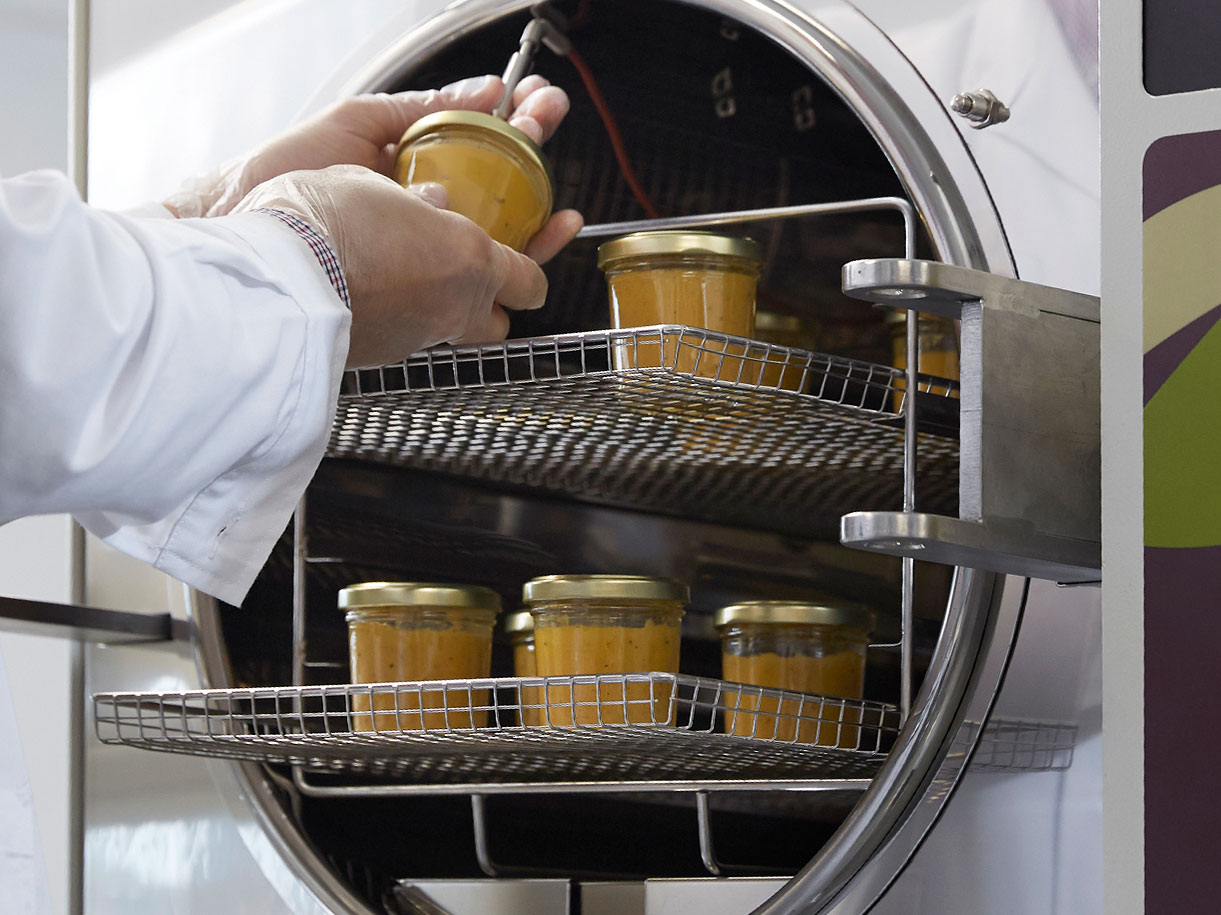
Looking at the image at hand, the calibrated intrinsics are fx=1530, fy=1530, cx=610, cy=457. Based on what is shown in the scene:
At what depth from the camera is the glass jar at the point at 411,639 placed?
49.4 inches

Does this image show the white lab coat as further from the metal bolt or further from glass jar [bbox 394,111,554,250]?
glass jar [bbox 394,111,554,250]

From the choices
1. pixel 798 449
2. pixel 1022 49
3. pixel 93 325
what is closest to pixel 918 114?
pixel 1022 49

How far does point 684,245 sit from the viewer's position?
1128 millimetres

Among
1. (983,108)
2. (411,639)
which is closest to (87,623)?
(411,639)

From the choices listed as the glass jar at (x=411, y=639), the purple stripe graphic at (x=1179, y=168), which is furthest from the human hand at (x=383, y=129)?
the purple stripe graphic at (x=1179, y=168)

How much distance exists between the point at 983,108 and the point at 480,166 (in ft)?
1.19

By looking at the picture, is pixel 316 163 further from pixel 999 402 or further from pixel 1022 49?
pixel 999 402

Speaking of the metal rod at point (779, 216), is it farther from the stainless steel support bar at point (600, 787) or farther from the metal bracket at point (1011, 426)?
the stainless steel support bar at point (600, 787)

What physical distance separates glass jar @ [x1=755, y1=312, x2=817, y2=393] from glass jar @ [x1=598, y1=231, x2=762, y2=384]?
0.12ft

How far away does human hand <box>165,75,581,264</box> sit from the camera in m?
1.24

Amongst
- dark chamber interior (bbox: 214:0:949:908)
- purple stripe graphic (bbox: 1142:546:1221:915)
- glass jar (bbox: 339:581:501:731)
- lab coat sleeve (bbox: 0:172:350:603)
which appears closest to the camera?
purple stripe graphic (bbox: 1142:546:1221:915)

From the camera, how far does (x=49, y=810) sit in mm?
1458

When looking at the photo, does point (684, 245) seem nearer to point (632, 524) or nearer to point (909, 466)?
point (909, 466)

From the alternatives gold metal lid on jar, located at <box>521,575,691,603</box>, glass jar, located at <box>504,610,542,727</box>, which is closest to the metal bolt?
gold metal lid on jar, located at <box>521,575,691,603</box>
